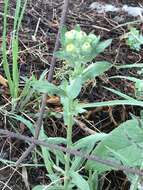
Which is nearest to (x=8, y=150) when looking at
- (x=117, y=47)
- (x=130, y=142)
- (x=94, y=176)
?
(x=94, y=176)

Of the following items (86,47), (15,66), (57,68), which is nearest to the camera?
(86,47)

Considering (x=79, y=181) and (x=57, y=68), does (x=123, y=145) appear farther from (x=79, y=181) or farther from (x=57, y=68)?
(x=57, y=68)

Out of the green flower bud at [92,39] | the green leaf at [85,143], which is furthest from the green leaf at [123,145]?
the green flower bud at [92,39]

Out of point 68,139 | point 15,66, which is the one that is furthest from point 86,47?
point 15,66

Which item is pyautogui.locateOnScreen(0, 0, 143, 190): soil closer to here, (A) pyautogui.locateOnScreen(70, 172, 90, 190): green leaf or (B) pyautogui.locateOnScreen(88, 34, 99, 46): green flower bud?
(A) pyautogui.locateOnScreen(70, 172, 90, 190): green leaf

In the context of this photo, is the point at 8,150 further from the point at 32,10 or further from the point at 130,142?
the point at 32,10

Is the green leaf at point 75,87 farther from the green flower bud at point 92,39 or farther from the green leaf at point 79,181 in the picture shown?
the green leaf at point 79,181

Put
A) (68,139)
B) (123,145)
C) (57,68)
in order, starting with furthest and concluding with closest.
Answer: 1. (57,68)
2. (123,145)
3. (68,139)
